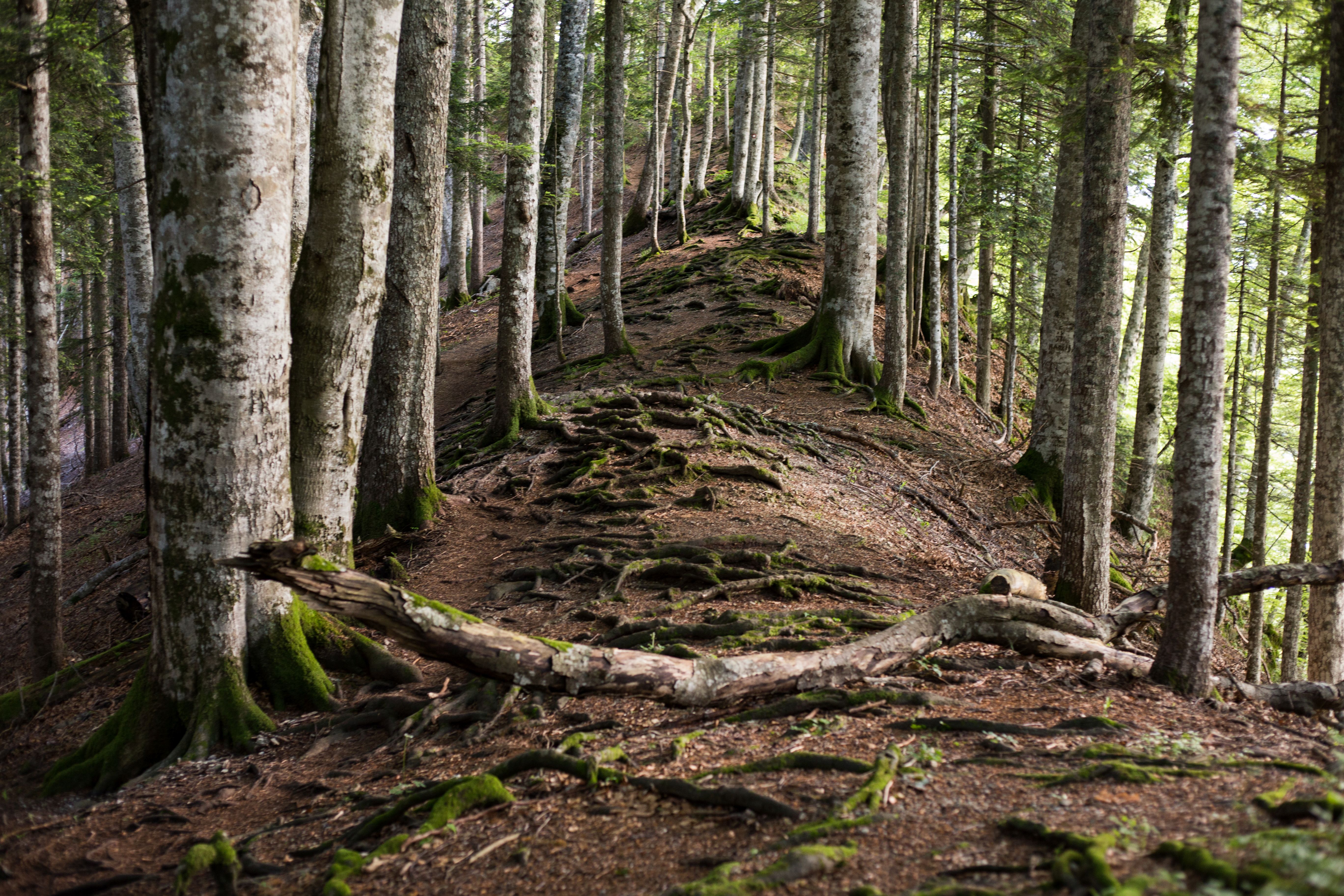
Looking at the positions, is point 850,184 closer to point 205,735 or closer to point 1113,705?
point 1113,705

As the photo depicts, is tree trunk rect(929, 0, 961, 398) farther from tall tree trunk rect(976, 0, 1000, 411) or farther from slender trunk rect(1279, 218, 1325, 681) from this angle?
slender trunk rect(1279, 218, 1325, 681)

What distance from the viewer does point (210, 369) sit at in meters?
4.91

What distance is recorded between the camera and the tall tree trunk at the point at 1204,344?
4.54 metres

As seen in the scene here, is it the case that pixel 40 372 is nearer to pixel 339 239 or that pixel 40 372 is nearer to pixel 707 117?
pixel 339 239

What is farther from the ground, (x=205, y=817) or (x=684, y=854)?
(x=684, y=854)

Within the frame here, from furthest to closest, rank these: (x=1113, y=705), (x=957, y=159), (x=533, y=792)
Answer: (x=957, y=159), (x=1113, y=705), (x=533, y=792)

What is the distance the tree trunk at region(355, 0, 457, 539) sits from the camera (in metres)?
8.41

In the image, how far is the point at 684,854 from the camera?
11.2 ft

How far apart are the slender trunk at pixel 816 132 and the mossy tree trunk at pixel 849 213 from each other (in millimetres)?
7242

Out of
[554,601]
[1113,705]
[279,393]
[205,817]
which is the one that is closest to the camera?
[205,817]

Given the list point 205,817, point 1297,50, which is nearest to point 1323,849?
point 205,817

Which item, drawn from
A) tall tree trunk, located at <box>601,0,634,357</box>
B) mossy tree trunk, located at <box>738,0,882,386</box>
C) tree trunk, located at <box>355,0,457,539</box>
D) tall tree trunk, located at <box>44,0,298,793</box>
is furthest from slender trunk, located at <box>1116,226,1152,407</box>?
tall tree trunk, located at <box>44,0,298,793</box>

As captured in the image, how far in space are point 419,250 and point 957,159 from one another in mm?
11863

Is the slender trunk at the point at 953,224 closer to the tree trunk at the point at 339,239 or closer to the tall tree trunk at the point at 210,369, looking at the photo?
the tree trunk at the point at 339,239
